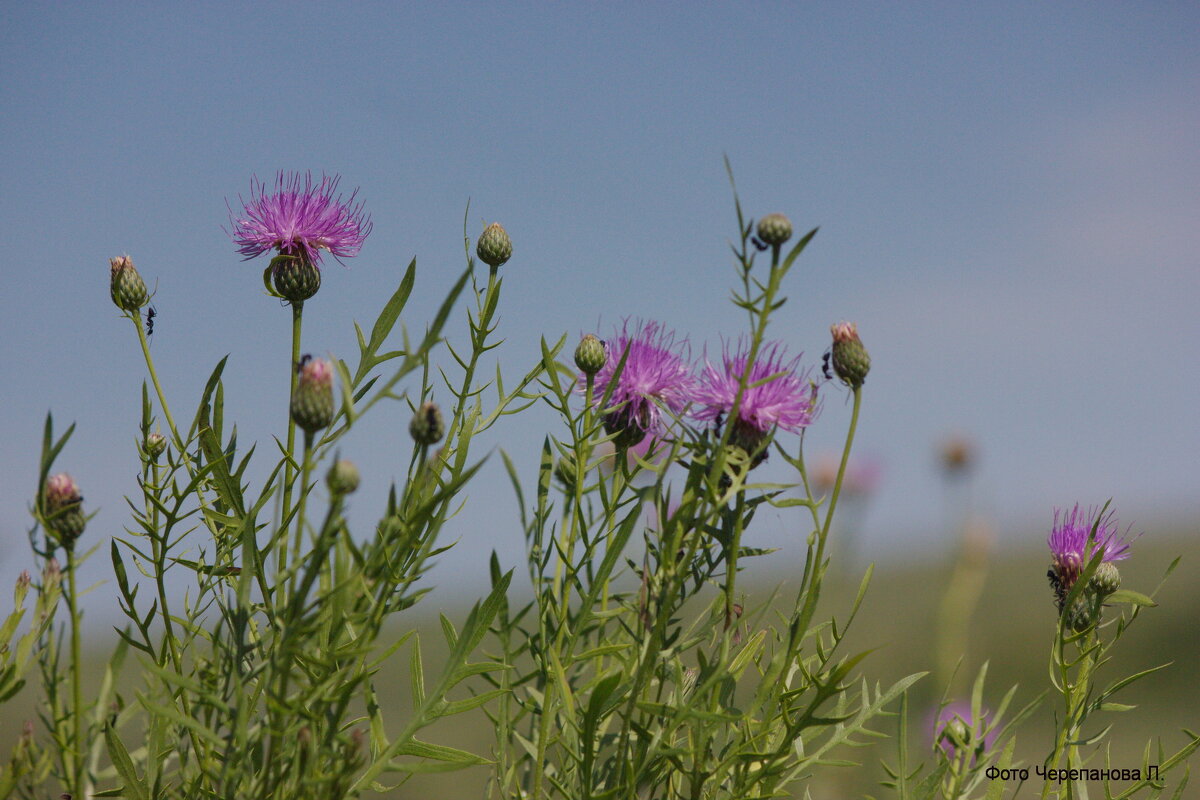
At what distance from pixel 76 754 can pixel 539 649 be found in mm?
688

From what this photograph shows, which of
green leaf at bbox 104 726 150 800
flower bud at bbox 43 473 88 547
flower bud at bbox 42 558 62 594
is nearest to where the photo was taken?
flower bud at bbox 43 473 88 547

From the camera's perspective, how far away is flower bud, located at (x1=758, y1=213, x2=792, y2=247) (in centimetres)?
137

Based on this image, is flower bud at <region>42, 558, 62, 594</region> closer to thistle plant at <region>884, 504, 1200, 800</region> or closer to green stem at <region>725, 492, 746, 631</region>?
green stem at <region>725, 492, 746, 631</region>

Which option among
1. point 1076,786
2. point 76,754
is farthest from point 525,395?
point 1076,786

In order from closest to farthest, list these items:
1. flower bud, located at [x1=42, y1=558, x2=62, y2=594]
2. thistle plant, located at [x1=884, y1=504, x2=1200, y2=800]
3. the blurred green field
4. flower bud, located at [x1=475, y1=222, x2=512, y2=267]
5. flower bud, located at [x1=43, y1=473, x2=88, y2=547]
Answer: flower bud, located at [x1=43, y1=473, x2=88, y2=547] < flower bud, located at [x1=42, y1=558, x2=62, y2=594] < thistle plant, located at [x1=884, y1=504, x2=1200, y2=800] < flower bud, located at [x1=475, y1=222, x2=512, y2=267] < the blurred green field

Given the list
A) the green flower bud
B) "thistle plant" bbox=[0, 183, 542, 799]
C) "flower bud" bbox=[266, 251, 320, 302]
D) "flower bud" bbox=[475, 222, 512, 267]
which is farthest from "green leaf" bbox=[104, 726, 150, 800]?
the green flower bud

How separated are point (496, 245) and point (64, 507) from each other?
3.37ft

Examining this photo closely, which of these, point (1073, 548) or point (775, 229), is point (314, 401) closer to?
point (775, 229)

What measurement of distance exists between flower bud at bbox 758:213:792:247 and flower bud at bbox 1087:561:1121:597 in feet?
3.18

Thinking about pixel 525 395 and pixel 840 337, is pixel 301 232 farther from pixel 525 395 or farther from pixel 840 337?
pixel 840 337

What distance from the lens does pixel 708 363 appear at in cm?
169

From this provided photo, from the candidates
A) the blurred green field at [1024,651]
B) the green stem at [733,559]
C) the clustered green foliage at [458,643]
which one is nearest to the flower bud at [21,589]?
the clustered green foliage at [458,643]

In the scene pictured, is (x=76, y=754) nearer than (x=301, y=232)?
Yes

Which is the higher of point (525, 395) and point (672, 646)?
point (525, 395)
